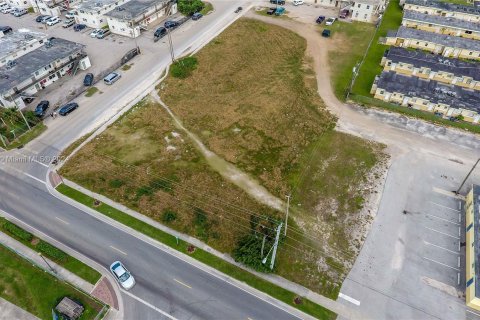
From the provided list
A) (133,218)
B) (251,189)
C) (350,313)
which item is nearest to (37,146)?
(133,218)

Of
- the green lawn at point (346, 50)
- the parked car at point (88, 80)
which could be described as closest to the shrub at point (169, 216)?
the parked car at point (88, 80)

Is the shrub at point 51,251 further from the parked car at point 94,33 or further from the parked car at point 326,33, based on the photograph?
the parked car at point 326,33

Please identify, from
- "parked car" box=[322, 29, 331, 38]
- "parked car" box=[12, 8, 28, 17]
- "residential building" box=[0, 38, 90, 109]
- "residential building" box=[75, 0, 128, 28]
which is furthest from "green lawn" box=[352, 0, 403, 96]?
"parked car" box=[12, 8, 28, 17]

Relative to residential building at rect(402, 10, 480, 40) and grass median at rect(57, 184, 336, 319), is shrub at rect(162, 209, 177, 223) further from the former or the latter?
residential building at rect(402, 10, 480, 40)

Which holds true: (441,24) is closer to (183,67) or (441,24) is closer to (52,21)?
(183,67)

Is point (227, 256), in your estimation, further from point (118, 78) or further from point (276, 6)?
point (276, 6)

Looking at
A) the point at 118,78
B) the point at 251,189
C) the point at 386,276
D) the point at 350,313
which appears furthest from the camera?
the point at 118,78
